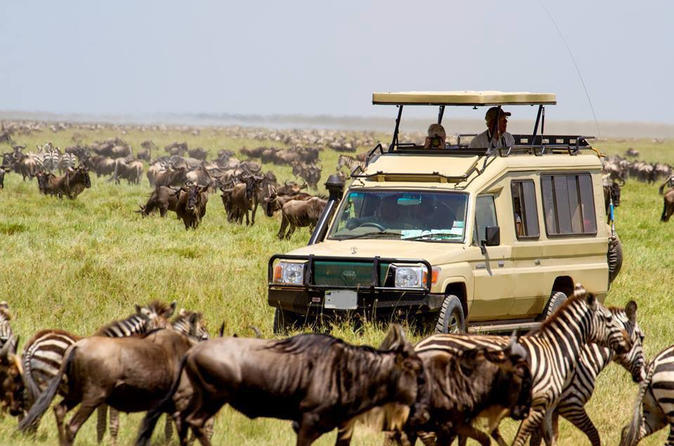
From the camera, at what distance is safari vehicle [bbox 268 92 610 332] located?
38.3ft

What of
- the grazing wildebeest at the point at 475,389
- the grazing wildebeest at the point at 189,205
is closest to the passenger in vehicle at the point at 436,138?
the grazing wildebeest at the point at 475,389

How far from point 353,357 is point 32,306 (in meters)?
7.53

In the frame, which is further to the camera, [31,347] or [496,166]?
[496,166]

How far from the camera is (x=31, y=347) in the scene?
27.5ft

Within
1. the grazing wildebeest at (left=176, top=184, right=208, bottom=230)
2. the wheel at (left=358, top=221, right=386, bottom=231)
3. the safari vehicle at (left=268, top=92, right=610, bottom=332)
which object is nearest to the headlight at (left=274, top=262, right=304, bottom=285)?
the safari vehicle at (left=268, top=92, right=610, bottom=332)

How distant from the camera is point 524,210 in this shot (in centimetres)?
1316

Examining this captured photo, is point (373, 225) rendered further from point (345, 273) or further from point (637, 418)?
point (637, 418)

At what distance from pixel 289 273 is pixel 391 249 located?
110 centimetres

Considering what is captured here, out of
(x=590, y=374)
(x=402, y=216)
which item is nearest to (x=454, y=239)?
(x=402, y=216)

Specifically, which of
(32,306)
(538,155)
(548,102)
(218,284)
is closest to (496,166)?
(538,155)

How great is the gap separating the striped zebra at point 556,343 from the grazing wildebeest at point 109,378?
2021mm

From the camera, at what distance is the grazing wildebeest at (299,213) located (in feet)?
86.6

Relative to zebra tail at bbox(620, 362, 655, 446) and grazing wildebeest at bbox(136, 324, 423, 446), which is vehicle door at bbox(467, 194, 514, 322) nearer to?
zebra tail at bbox(620, 362, 655, 446)

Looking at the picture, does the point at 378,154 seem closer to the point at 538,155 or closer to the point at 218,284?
the point at 538,155
